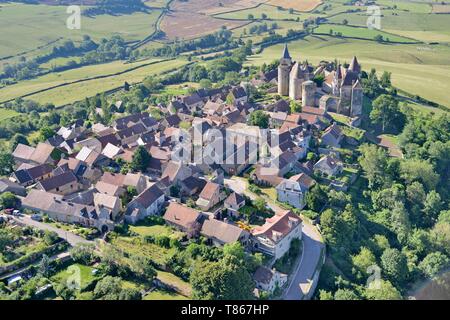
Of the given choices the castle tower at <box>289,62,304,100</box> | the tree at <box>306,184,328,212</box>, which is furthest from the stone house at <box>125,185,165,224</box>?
the castle tower at <box>289,62,304,100</box>

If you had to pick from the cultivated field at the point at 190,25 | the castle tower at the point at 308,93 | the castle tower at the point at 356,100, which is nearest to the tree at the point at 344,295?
the castle tower at the point at 356,100

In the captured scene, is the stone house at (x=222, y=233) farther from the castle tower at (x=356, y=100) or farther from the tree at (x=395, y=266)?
the castle tower at (x=356, y=100)

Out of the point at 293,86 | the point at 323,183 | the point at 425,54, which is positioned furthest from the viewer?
the point at 425,54

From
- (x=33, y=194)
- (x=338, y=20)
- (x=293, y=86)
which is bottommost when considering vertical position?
(x=33, y=194)

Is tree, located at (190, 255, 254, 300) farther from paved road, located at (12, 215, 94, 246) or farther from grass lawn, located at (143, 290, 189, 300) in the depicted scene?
paved road, located at (12, 215, 94, 246)
